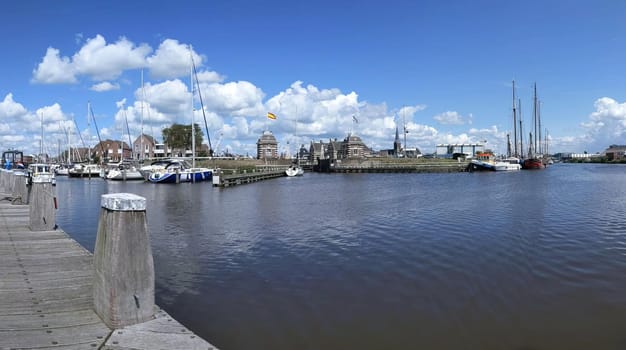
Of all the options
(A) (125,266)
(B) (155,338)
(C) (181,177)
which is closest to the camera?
(B) (155,338)

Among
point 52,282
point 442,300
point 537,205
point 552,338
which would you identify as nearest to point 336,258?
point 442,300

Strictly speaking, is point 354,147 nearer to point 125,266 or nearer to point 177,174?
point 177,174

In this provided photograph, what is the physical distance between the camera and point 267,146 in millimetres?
178125

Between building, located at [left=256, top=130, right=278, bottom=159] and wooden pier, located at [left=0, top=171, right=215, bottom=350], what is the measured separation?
166 meters

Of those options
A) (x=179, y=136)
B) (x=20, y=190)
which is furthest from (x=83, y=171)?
(x=20, y=190)

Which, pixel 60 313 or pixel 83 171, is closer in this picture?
pixel 60 313

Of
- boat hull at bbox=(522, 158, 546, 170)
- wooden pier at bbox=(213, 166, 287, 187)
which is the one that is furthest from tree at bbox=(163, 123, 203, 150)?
boat hull at bbox=(522, 158, 546, 170)

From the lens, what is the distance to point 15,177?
22656 millimetres

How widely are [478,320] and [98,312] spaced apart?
22.4 ft

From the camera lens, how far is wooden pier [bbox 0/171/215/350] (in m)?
4.96

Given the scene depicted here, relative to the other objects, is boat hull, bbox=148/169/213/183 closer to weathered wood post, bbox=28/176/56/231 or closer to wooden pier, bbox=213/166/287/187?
wooden pier, bbox=213/166/287/187

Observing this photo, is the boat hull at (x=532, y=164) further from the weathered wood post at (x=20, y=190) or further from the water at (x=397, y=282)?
the weathered wood post at (x=20, y=190)

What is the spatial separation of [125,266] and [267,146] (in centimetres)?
17383

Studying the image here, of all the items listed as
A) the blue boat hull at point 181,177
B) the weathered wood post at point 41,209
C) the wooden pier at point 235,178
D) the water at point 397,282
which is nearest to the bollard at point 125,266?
the water at point 397,282
